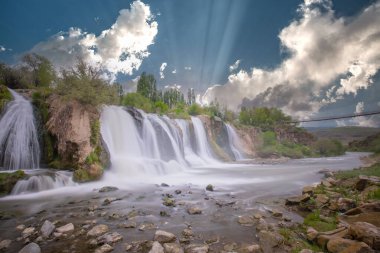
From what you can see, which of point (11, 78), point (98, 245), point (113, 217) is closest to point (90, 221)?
point (113, 217)

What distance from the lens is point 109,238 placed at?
16.8 ft

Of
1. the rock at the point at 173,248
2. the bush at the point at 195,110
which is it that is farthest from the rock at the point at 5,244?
the bush at the point at 195,110

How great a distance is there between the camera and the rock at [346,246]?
11.6ft

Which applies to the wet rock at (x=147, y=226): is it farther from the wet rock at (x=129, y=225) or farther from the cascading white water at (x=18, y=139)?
the cascading white water at (x=18, y=139)

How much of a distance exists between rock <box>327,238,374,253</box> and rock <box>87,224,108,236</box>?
16.8 feet

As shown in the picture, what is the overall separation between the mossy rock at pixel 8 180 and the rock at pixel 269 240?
452 inches

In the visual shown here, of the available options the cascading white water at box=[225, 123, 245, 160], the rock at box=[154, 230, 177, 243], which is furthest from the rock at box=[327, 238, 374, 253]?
the cascading white water at box=[225, 123, 245, 160]

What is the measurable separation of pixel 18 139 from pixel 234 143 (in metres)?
43.0

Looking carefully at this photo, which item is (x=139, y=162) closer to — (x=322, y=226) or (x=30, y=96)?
(x=30, y=96)

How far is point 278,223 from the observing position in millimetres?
6062

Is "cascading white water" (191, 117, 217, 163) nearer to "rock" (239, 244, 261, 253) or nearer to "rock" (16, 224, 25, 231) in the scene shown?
"rock" (16, 224, 25, 231)

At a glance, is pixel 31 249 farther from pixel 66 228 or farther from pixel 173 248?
pixel 173 248

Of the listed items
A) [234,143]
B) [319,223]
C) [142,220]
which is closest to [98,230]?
[142,220]

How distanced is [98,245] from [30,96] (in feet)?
53.5
